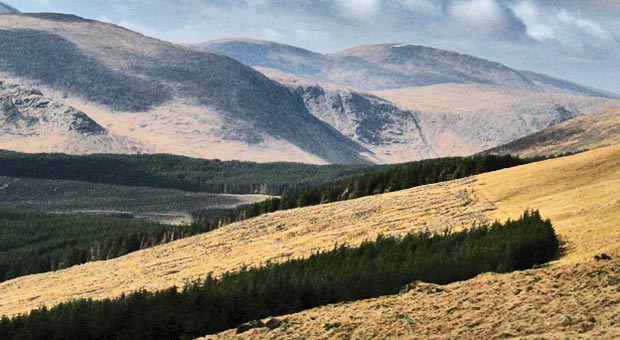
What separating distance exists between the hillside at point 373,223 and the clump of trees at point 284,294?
127 inches

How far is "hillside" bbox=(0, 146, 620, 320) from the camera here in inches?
2326

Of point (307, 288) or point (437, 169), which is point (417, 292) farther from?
point (437, 169)

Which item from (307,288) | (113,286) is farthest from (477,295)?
(113,286)

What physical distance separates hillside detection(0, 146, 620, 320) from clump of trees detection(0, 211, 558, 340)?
321cm

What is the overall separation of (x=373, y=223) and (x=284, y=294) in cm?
3745

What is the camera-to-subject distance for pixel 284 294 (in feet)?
152

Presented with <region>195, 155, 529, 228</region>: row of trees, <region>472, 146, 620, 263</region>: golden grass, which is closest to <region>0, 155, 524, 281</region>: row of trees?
<region>195, 155, 529, 228</region>: row of trees

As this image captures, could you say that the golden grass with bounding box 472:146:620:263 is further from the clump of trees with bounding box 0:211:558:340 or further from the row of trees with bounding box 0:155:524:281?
the row of trees with bounding box 0:155:524:281

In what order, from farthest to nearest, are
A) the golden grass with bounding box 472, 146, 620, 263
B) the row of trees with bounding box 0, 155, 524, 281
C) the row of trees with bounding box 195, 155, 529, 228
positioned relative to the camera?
the row of trees with bounding box 0, 155, 524, 281
the row of trees with bounding box 195, 155, 529, 228
the golden grass with bounding box 472, 146, 620, 263

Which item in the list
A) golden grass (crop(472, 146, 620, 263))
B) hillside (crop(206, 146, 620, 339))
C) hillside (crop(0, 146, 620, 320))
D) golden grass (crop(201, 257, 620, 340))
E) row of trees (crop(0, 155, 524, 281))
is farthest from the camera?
row of trees (crop(0, 155, 524, 281))

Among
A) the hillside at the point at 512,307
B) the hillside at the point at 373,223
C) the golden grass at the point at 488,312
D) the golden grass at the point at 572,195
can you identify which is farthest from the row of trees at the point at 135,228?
the golden grass at the point at 488,312

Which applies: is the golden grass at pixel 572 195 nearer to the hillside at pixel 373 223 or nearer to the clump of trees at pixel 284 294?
the hillside at pixel 373 223

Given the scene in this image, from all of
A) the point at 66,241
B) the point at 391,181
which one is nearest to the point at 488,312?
the point at 391,181

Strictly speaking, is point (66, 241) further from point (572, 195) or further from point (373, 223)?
point (572, 195)
